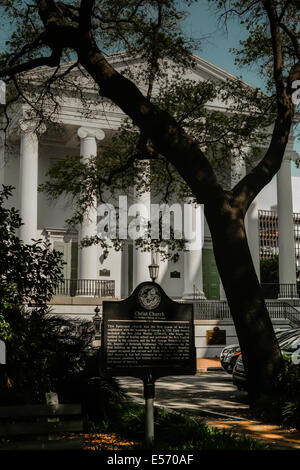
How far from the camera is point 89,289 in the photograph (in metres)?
32.7

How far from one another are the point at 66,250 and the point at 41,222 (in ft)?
7.71

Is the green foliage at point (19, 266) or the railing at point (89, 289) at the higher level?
the railing at point (89, 289)

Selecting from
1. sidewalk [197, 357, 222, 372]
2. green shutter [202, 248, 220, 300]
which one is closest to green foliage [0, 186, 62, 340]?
sidewalk [197, 357, 222, 372]

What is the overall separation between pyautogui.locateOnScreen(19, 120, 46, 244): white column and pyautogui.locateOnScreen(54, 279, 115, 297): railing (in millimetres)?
3588

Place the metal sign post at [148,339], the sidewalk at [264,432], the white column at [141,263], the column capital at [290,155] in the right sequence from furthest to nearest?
the column capital at [290,155], the white column at [141,263], the sidewalk at [264,432], the metal sign post at [148,339]

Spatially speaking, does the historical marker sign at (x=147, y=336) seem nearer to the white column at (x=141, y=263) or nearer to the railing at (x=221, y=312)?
the railing at (x=221, y=312)

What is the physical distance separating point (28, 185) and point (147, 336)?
85.1 feet

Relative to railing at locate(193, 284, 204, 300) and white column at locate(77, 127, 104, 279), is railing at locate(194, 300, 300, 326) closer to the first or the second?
railing at locate(193, 284, 204, 300)

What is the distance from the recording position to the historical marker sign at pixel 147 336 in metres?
7.25

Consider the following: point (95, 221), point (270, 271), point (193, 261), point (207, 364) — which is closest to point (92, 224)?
point (95, 221)

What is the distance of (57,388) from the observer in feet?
28.2

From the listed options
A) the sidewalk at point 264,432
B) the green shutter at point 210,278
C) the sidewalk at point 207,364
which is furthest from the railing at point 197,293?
the sidewalk at point 264,432

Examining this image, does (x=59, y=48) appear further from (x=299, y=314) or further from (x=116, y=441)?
(x=299, y=314)
